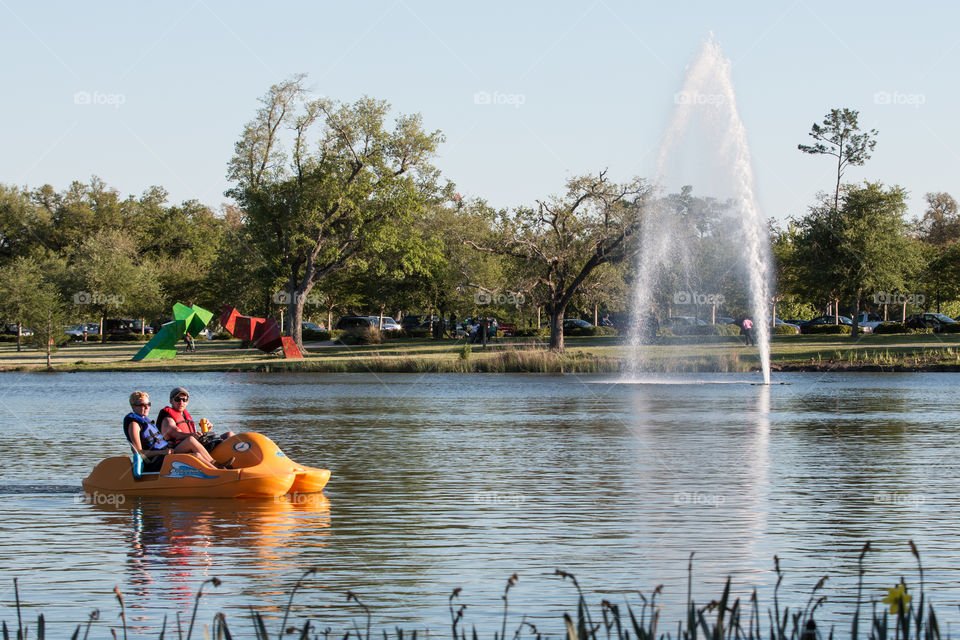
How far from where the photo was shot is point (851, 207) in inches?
2650

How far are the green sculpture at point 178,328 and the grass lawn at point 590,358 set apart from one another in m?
24.4

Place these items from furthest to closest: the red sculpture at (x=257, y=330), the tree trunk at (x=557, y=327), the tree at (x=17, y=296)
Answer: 1. the tree at (x=17, y=296)
2. the tree trunk at (x=557, y=327)
3. the red sculpture at (x=257, y=330)

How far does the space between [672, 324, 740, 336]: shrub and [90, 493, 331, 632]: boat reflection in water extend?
57543 mm

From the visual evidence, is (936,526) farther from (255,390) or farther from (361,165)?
(361,165)

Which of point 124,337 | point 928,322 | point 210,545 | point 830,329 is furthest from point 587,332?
point 210,545

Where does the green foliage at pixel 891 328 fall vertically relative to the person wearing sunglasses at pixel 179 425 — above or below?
above

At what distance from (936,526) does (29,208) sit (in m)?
116

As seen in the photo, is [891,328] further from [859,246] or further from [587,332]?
[587,332]

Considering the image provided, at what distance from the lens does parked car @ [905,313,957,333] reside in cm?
6931

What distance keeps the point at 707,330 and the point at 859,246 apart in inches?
567

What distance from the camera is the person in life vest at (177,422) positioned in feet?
53.0

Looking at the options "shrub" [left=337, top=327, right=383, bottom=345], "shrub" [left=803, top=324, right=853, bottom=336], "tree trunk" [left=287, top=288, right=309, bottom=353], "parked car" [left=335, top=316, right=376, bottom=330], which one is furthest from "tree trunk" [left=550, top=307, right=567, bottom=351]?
"parked car" [left=335, top=316, right=376, bottom=330]

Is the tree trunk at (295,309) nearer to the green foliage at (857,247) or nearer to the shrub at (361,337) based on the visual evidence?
the shrub at (361,337)

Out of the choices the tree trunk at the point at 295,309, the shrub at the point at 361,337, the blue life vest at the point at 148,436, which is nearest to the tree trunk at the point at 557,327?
the tree trunk at the point at 295,309
